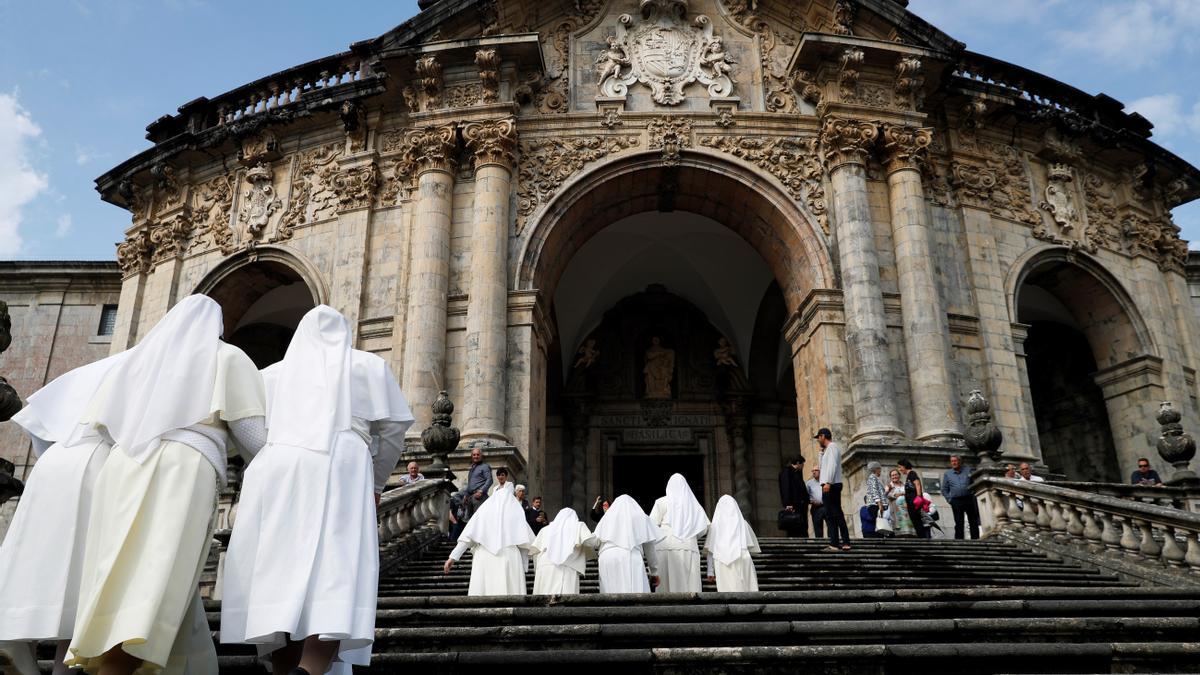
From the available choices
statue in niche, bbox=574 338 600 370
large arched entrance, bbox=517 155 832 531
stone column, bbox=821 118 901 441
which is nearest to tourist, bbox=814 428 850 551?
stone column, bbox=821 118 901 441

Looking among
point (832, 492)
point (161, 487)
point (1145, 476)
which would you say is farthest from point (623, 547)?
point (1145, 476)

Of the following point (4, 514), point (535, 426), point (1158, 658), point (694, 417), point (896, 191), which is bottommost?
point (1158, 658)

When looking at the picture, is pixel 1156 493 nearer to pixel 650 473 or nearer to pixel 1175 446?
pixel 1175 446

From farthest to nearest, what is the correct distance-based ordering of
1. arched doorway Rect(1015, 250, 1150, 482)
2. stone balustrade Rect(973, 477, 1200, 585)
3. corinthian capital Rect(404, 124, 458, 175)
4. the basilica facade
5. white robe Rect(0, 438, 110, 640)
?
arched doorway Rect(1015, 250, 1150, 482), corinthian capital Rect(404, 124, 458, 175), the basilica facade, stone balustrade Rect(973, 477, 1200, 585), white robe Rect(0, 438, 110, 640)

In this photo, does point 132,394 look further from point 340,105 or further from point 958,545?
point 340,105

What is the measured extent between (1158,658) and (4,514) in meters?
18.9

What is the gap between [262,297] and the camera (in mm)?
20969

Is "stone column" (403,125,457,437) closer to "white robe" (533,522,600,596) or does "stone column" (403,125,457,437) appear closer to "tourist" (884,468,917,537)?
"white robe" (533,522,600,596)

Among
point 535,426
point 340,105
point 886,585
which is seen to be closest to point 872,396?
point 535,426

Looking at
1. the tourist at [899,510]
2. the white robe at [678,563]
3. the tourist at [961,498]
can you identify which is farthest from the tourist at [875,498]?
the white robe at [678,563]

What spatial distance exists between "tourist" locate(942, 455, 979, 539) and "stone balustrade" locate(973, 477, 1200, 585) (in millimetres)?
347

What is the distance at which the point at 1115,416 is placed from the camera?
19.7 meters

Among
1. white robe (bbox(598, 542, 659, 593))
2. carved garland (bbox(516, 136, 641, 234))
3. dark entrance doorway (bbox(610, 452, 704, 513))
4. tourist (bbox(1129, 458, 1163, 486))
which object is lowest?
white robe (bbox(598, 542, 659, 593))

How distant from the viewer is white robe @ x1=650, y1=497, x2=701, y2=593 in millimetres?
9117
